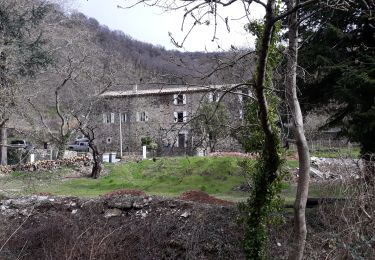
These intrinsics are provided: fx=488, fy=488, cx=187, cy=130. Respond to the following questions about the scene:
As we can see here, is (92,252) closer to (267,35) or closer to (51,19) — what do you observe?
(267,35)

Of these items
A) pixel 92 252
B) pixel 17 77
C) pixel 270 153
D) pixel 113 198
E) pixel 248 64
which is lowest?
pixel 92 252

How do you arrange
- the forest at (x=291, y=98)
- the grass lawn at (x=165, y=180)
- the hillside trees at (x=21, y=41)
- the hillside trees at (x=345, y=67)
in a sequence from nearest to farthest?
the forest at (x=291, y=98)
the hillside trees at (x=345, y=67)
the grass lawn at (x=165, y=180)
the hillside trees at (x=21, y=41)

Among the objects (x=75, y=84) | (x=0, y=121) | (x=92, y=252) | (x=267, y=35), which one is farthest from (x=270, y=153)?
(x=75, y=84)

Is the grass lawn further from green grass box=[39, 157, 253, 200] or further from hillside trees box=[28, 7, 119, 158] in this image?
hillside trees box=[28, 7, 119, 158]

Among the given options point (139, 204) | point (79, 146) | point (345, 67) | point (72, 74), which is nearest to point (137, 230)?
point (139, 204)

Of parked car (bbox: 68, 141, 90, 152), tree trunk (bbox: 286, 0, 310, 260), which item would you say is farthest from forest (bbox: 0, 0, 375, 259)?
Answer: parked car (bbox: 68, 141, 90, 152)

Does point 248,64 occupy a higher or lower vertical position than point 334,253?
higher

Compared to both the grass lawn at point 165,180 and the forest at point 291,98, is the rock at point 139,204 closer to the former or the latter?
the forest at point 291,98

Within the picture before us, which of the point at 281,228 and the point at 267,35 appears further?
the point at 281,228

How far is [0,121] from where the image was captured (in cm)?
1981

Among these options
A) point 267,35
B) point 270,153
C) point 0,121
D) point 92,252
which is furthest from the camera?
point 0,121

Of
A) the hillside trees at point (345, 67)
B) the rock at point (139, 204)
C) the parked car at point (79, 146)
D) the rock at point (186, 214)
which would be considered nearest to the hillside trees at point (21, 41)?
the rock at point (139, 204)

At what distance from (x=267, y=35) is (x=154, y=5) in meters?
1.19

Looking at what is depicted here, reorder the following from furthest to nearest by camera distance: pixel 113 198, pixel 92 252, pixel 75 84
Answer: pixel 75 84, pixel 113 198, pixel 92 252
